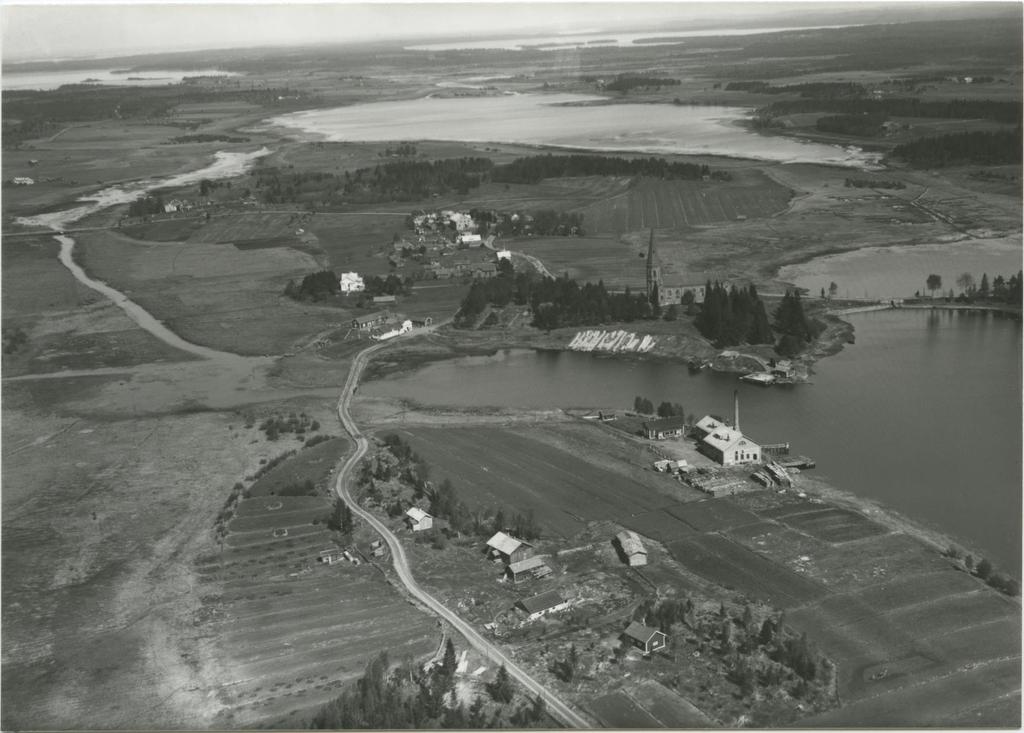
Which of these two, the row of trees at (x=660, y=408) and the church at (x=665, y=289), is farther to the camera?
the church at (x=665, y=289)

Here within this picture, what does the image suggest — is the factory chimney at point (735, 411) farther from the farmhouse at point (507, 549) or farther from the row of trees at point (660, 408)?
the farmhouse at point (507, 549)

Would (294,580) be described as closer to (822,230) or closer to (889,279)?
(889,279)

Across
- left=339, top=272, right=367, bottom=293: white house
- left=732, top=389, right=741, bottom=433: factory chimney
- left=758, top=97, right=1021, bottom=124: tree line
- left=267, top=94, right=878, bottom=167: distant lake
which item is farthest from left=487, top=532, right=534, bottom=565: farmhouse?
left=267, top=94, right=878, bottom=167: distant lake

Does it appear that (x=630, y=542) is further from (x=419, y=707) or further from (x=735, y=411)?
(x=735, y=411)

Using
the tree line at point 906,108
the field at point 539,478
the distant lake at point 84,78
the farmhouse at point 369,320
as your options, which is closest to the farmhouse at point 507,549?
the field at point 539,478

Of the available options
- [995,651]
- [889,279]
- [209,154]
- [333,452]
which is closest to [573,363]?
[333,452]

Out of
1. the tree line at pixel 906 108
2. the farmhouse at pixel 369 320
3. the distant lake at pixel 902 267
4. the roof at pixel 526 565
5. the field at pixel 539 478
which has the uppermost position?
the tree line at pixel 906 108

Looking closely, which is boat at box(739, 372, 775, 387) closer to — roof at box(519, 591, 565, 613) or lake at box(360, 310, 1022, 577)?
lake at box(360, 310, 1022, 577)
